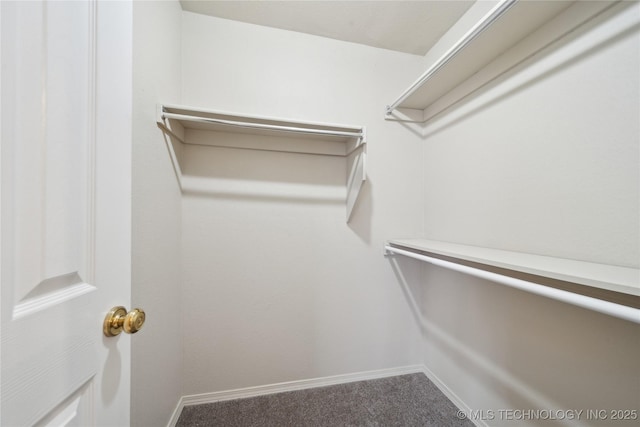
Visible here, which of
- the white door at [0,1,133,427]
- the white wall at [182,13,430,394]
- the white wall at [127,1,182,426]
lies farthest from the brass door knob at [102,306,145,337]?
the white wall at [182,13,430,394]

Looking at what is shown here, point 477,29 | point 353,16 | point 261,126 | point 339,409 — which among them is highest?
point 353,16

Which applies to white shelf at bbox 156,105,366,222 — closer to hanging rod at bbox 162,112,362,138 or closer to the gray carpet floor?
hanging rod at bbox 162,112,362,138

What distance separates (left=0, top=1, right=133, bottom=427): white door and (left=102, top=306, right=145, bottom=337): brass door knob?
1 cm

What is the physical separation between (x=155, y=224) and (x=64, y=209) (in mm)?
631

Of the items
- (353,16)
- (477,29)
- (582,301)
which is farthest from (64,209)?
(353,16)

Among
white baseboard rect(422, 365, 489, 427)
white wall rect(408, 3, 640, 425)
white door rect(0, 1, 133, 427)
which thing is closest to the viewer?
white door rect(0, 1, 133, 427)

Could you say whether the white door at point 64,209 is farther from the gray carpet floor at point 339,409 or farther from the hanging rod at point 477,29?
the hanging rod at point 477,29

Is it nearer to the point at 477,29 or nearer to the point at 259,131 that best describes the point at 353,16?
the point at 477,29

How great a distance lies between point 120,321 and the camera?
0.50 meters

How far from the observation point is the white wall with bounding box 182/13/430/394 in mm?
1300

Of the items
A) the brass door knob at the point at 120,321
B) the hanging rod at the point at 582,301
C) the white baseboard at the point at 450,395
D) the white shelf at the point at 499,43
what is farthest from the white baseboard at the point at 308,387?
the white shelf at the point at 499,43

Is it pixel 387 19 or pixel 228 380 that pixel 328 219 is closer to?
pixel 228 380

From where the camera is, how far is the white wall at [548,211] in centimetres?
71

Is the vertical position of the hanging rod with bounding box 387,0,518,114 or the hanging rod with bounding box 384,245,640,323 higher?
the hanging rod with bounding box 387,0,518,114
